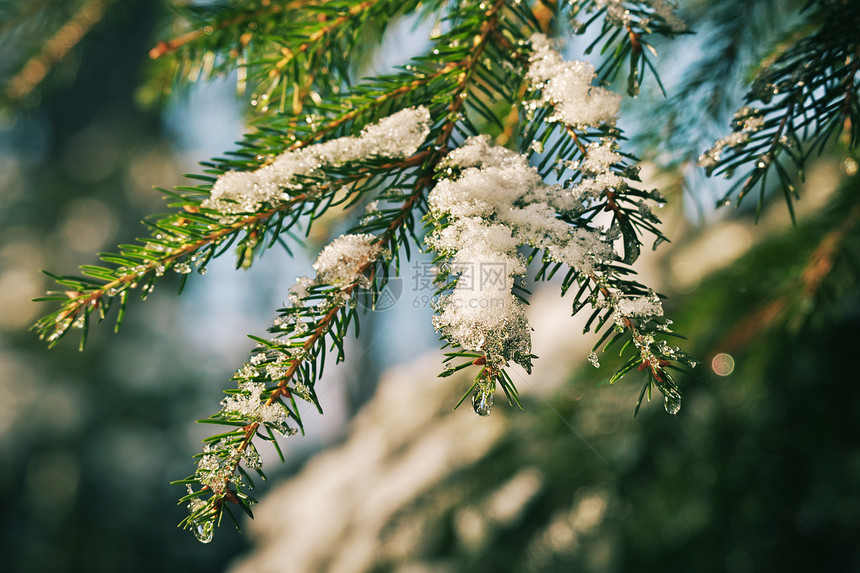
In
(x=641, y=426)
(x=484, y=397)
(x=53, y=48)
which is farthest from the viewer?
(x=641, y=426)

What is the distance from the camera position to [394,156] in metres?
0.36

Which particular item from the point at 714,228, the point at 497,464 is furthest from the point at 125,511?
the point at 714,228

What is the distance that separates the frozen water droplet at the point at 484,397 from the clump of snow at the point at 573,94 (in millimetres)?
194

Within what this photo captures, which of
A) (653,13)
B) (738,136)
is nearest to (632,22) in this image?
(653,13)

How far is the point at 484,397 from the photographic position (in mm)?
268

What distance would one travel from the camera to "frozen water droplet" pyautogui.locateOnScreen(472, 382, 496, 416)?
0.27 metres

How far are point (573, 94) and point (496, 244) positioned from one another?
0.14 m

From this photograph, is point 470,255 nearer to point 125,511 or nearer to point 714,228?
point 714,228

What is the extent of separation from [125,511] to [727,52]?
4.76 meters

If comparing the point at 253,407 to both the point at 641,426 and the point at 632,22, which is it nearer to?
the point at 632,22

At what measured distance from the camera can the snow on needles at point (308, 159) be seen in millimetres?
343

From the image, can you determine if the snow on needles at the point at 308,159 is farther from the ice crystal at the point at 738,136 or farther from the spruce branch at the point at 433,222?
the ice crystal at the point at 738,136

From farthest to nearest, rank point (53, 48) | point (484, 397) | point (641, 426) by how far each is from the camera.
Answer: point (641, 426)
point (53, 48)
point (484, 397)

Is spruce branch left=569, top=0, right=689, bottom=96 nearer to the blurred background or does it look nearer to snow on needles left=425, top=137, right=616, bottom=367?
snow on needles left=425, top=137, right=616, bottom=367
